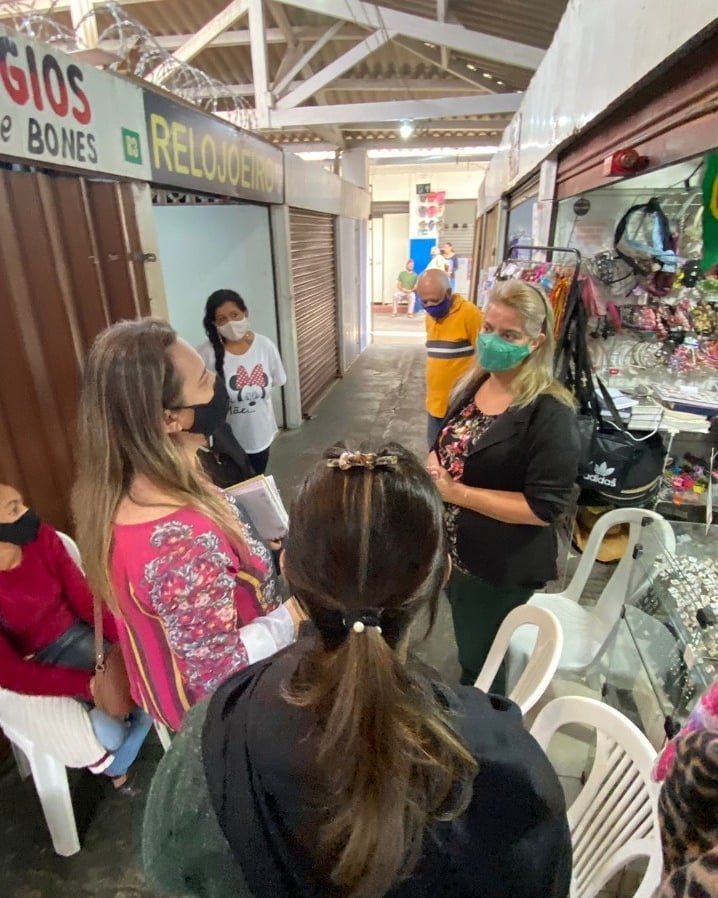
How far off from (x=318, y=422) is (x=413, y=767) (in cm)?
518

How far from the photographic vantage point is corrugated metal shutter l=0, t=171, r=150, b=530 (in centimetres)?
187

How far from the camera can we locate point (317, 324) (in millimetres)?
6324

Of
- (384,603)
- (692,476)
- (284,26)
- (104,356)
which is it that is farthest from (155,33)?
(384,603)

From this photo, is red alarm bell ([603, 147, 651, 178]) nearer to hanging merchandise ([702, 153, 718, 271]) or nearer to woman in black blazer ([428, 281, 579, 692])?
hanging merchandise ([702, 153, 718, 271])

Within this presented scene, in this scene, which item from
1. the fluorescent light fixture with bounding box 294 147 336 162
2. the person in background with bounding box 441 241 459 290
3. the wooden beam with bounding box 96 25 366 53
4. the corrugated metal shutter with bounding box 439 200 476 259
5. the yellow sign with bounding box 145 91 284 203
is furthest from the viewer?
the corrugated metal shutter with bounding box 439 200 476 259

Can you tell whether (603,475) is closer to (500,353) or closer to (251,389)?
(500,353)

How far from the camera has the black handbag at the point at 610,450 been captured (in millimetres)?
2566

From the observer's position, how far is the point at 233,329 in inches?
117


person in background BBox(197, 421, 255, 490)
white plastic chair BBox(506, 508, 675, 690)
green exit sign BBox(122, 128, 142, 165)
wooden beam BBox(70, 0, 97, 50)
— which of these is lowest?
white plastic chair BBox(506, 508, 675, 690)

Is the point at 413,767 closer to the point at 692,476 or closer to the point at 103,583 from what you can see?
the point at 103,583

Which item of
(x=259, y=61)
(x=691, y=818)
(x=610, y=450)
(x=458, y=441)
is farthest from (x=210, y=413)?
(x=259, y=61)

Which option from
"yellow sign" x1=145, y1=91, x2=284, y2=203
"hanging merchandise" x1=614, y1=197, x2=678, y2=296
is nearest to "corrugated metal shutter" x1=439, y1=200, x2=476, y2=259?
"yellow sign" x1=145, y1=91, x2=284, y2=203

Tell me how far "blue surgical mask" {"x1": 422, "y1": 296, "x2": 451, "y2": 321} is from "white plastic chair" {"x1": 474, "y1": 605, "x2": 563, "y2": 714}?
2.48 m

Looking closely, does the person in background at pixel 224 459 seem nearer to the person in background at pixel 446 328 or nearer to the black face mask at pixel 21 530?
the black face mask at pixel 21 530
